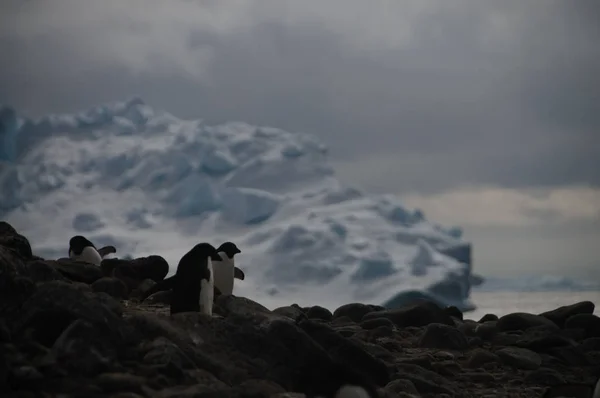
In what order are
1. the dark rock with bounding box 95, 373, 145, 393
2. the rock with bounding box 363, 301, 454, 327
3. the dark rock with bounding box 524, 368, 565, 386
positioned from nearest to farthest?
the dark rock with bounding box 95, 373, 145, 393
the dark rock with bounding box 524, 368, 565, 386
the rock with bounding box 363, 301, 454, 327

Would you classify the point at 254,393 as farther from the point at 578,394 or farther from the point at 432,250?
the point at 432,250

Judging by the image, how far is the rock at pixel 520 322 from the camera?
8102mm

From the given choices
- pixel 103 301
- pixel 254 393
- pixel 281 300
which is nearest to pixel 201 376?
pixel 254 393

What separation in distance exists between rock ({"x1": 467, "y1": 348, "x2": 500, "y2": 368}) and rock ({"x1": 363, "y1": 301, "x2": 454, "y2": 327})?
1552 millimetres

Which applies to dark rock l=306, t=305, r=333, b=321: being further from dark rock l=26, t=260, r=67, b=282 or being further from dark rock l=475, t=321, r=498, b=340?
dark rock l=26, t=260, r=67, b=282

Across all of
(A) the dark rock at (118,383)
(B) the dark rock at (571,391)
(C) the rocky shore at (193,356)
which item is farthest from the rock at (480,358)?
(A) the dark rock at (118,383)

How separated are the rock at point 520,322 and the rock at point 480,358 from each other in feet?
5.19

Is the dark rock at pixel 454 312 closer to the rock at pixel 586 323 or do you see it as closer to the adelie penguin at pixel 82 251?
the rock at pixel 586 323

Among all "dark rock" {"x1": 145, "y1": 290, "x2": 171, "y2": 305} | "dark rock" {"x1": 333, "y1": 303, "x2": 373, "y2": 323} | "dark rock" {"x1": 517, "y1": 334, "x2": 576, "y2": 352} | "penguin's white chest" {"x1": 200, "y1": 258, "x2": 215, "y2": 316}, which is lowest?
"dark rock" {"x1": 517, "y1": 334, "x2": 576, "y2": 352}

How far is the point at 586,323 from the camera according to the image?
852 cm

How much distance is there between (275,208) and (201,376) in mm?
19503

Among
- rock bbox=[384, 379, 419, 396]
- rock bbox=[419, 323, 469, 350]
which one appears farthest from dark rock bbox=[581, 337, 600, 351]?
rock bbox=[384, 379, 419, 396]

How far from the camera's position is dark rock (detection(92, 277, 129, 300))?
6.58 meters

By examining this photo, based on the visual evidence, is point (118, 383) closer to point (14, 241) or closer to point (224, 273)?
point (14, 241)
